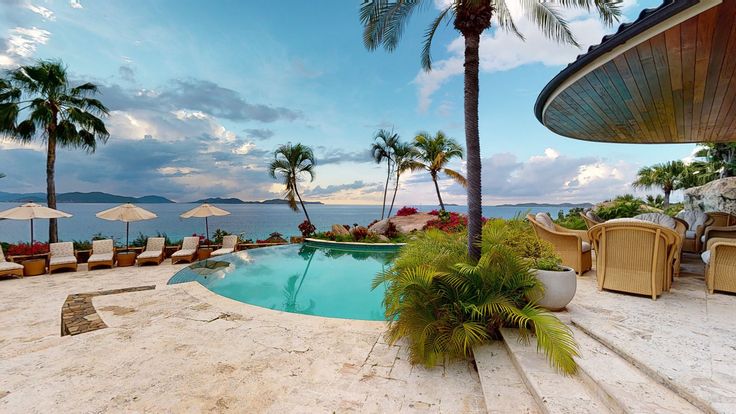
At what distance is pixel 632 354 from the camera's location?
243cm

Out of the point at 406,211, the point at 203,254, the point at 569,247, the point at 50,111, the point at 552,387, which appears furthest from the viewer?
the point at 406,211

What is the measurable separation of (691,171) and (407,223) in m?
22.8

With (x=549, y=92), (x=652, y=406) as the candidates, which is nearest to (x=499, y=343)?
(x=652, y=406)

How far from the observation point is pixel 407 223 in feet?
51.6

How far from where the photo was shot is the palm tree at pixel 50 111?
372 inches

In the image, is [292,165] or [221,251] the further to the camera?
[292,165]

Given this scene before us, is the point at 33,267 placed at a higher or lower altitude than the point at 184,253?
lower

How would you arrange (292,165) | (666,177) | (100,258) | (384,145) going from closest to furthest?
(100,258) → (292,165) → (384,145) → (666,177)

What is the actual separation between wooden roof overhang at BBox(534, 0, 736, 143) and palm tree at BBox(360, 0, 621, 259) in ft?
4.09

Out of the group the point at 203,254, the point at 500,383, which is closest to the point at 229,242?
the point at 203,254

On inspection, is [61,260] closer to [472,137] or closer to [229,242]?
[229,242]

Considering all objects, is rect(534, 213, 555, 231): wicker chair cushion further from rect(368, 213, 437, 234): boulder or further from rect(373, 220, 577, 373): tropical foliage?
rect(368, 213, 437, 234): boulder

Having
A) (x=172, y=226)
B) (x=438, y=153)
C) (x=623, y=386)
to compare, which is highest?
(x=438, y=153)

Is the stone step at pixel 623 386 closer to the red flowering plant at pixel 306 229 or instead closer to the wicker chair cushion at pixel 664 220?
the wicker chair cushion at pixel 664 220
